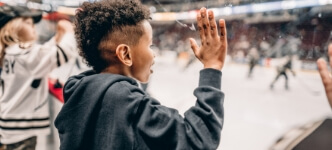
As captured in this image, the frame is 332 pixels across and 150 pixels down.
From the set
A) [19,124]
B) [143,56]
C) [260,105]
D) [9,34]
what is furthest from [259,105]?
[143,56]

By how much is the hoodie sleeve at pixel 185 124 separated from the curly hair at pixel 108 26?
0.15m

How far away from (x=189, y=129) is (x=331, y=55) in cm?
29

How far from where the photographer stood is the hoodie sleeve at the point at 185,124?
0.59 meters

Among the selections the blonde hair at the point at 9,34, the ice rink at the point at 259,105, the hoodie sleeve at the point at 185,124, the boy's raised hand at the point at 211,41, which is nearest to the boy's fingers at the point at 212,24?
the boy's raised hand at the point at 211,41

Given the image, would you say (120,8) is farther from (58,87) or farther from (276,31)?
(58,87)

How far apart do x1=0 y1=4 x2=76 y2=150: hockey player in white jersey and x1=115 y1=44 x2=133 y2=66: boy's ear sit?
0.76 metres

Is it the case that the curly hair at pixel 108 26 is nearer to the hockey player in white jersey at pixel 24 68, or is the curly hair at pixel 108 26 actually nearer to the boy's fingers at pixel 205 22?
the boy's fingers at pixel 205 22

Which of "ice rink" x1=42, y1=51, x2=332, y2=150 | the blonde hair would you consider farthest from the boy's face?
the blonde hair

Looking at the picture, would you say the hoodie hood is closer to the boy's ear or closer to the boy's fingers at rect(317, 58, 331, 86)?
the boy's ear

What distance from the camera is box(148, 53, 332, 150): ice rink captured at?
2.92m

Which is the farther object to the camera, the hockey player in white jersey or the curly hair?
the hockey player in white jersey

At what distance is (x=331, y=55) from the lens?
573 millimetres

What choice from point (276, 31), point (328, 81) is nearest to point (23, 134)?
point (276, 31)

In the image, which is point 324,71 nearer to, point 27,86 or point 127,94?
point 127,94
